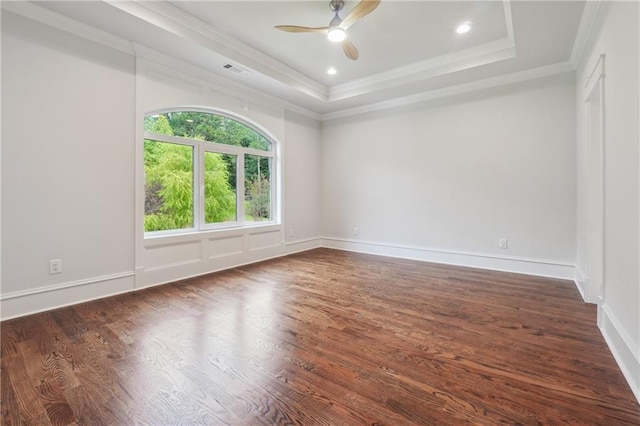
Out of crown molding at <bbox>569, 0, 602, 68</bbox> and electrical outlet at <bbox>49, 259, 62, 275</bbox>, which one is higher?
crown molding at <bbox>569, 0, 602, 68</bbox>

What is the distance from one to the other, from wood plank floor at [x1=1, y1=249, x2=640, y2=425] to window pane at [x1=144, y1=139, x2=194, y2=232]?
986 mm

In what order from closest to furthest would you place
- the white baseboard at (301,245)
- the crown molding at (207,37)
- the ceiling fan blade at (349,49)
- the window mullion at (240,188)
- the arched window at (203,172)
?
the crown molding at (207,37) → the ceiling fan blade at (349,49) → the arched window at (203,172) → the window mullion at (240,188) → the white baseboard at (301,245)

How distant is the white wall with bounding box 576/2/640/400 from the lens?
1.63m

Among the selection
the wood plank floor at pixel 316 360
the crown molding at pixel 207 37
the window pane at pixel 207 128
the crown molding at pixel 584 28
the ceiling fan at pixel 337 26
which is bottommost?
the wood plank floor at pixel 316 360

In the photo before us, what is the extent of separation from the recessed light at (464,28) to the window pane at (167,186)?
3.70 meters

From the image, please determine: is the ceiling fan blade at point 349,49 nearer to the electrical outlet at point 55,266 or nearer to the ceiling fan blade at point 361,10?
the ceiling fan blade at point 361,10

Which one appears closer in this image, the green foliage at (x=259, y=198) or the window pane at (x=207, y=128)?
the window pane at (x=207, y=128)

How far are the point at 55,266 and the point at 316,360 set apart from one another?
2715mm

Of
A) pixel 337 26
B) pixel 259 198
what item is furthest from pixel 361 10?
pixel 259 198

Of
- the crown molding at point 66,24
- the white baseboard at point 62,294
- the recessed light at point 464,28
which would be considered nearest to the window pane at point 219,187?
the white baseboard at point 62,294

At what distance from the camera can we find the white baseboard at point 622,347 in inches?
61.9

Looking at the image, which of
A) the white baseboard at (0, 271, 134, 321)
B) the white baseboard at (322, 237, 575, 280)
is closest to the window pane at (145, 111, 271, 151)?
the white baseboard at (0, 271, 134, 321)

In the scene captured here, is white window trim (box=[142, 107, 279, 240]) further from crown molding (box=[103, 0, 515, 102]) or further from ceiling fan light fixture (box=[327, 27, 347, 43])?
ceiling fan light fixture (box=[327, 27, 347, 43])

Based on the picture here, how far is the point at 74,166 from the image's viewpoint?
2869 millimetres
